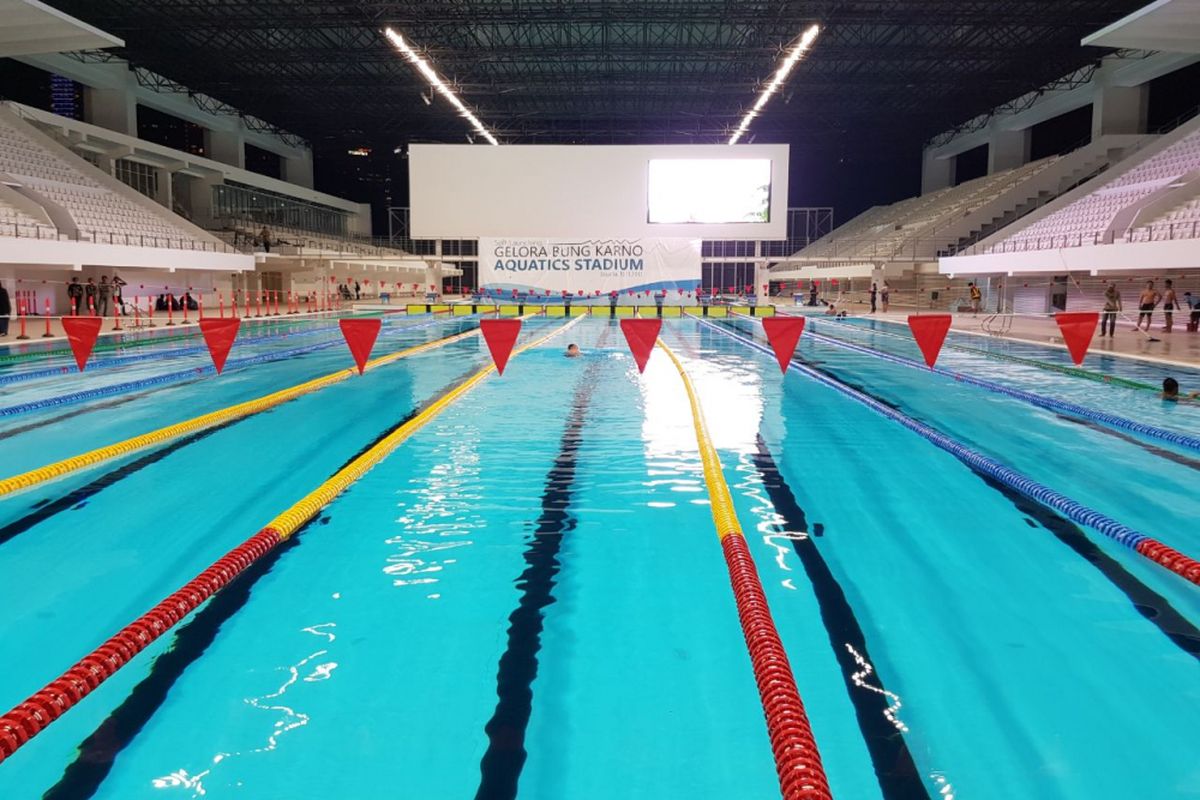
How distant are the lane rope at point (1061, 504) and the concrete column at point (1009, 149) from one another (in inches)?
1067

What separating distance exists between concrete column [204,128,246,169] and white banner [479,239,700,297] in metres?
13.9

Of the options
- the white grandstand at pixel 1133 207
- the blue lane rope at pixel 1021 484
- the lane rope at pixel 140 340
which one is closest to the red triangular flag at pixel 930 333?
the blue lane rope at pixel 1021 484

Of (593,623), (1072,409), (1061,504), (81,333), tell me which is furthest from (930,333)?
(81,333)

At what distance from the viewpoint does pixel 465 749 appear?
1.99 metres

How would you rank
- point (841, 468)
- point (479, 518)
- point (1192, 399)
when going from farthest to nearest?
point (1192, 399) < point (841, 468) < point (479, 518)

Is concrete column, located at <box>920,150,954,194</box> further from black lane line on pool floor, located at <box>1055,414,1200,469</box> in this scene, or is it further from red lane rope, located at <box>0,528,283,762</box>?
red lane rope, located at <box>0,528,283,762</box>

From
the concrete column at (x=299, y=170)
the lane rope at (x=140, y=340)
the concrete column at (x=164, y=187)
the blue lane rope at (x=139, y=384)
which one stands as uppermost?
the concrete column at (x=299, y=170)

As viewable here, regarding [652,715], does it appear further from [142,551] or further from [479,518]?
[142,551]

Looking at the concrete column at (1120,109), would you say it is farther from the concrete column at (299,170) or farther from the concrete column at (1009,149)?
the concrete column at (299,170)

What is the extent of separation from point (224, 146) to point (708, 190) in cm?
1864

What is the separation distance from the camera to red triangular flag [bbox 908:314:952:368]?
29.2ft

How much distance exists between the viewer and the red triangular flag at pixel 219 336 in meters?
8.52

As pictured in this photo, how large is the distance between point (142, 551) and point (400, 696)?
180cm

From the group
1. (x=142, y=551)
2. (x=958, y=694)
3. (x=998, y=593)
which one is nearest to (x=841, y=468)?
(x=998, y=593)
